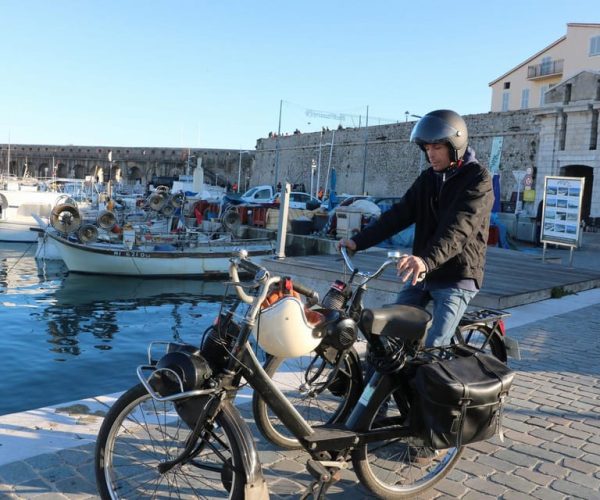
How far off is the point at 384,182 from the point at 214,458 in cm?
4667

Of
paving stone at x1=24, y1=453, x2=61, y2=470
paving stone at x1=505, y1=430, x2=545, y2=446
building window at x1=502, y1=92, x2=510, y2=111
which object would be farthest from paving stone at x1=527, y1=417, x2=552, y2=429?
building window at x1=502, y1=92, x2=510, y2=111

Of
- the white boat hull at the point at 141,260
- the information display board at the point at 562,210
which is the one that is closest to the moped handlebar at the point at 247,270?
the information display board at the point at 562,210

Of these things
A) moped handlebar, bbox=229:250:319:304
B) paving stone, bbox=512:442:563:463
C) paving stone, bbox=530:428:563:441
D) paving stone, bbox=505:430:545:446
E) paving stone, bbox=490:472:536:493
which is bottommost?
paving stone, bbox=490:472:536:493

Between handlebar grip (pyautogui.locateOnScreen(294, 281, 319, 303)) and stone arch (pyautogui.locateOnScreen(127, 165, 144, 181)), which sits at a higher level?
stone arch (pyautogui.locateOnScreen(127, 165, 144, 181))

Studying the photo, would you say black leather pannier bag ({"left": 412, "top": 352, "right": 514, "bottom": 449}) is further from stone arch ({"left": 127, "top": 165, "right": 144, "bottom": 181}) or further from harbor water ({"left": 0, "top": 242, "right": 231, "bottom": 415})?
stone arch ({"left": 127, "top": 165, "right": 144, "bottom": 181})

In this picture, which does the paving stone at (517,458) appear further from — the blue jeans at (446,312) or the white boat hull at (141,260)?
the white boat hull at (141,260)

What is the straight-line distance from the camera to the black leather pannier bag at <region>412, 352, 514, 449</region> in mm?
2748

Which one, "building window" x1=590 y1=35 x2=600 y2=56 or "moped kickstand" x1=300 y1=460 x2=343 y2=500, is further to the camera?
"building window" x1=590 y1=35 x2=600 y2=56

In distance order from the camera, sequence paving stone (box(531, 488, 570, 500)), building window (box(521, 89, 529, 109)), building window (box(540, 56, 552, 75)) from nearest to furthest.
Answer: paving stone (box(531, 488, 570, 500))
building window (box(540, 56, 552, 75))
building window (box(521, 89, 529, 109))

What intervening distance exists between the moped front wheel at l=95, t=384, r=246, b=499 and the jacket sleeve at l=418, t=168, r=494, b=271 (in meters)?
1.31

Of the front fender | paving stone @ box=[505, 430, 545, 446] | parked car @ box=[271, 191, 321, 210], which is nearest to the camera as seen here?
the front fender

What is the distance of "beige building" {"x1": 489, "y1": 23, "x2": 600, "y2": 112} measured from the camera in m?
42.6

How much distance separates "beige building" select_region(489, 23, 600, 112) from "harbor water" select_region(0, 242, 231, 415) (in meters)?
30.4

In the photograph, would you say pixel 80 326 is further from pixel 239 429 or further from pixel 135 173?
pixel 135 173
